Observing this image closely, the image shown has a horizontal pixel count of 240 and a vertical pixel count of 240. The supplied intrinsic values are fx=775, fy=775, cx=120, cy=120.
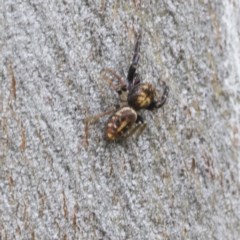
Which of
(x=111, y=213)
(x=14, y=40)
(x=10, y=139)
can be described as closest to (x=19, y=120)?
(x=10, y=139)

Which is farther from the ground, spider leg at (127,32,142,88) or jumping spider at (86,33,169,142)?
spider leg at (127,32,142,88)

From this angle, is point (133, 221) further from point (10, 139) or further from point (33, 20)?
point (33, 20)

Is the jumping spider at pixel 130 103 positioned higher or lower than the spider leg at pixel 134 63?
lower
